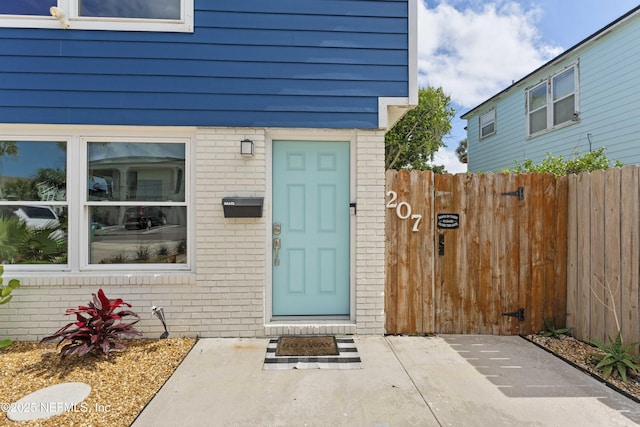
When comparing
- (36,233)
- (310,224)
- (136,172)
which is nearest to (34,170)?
(36,233)

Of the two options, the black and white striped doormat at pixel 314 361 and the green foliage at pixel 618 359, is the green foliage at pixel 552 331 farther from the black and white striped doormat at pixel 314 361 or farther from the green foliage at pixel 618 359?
the black and white striped doormat at pixel 314 361

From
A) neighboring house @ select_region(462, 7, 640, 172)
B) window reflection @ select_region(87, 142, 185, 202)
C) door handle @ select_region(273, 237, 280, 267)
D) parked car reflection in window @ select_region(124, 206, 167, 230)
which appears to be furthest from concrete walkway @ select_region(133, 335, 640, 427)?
neighboring house @ select_region(462, 7, 640, 172)

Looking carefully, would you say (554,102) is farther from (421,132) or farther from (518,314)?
(518,314)

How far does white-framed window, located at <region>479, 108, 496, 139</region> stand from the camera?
415 inches

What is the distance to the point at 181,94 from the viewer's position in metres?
3.57

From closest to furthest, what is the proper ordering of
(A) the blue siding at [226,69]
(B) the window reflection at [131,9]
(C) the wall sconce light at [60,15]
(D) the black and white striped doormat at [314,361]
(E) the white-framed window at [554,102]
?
(D) the black and white striped doormat at [314,361] → (C) the wall sconce light at [60,15] → (A) the blue siding at [226,69] → (B) the window reflection at [131,9] → (E) the white-framed window at [554,102]

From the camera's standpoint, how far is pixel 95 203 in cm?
362

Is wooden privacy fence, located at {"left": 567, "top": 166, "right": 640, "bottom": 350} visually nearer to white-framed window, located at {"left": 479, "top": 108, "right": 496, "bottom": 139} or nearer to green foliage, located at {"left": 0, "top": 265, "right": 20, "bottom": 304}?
green foliage, located at {"left": 0, "top": 265, "right": 20, "bottom": 304}

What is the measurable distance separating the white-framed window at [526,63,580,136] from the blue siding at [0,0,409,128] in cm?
627

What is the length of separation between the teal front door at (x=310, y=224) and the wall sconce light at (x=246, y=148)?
334 mm

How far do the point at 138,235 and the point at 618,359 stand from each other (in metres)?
5.17

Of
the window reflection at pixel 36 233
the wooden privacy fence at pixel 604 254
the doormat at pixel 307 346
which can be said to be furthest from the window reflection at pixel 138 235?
the wooden privacy fence at pixel 604 254

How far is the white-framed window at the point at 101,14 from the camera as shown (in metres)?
3.49

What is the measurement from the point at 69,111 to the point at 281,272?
3.05m
